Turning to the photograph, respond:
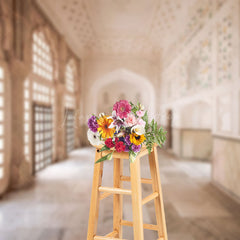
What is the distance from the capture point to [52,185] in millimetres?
3867

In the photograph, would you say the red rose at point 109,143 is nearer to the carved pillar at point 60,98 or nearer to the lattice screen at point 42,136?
the lattice screen at point 42,136

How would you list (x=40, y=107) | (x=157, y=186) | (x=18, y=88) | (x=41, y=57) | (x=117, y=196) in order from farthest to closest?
(x=41, y=57) < (x=40, y=107) < (x=18, y=88) < (x=117, y=196) < (x=157, y=186)

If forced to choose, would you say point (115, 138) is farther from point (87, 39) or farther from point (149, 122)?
point (87, 39)

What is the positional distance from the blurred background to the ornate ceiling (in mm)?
37

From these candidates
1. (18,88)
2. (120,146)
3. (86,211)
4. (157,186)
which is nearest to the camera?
(120,146)

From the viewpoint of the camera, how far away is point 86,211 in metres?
2.77

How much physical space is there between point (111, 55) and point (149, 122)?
8726 mm

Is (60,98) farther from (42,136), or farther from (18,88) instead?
(18,88)

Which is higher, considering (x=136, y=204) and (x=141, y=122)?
(x=141, y=122)

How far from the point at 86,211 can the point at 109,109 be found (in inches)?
75.8

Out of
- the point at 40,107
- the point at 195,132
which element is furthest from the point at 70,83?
the point at 195,132

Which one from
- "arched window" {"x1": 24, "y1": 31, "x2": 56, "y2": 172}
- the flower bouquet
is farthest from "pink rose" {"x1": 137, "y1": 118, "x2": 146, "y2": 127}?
"arched window" {"x1": 24, "y1": 31, "x2": 56, "y2": 172}

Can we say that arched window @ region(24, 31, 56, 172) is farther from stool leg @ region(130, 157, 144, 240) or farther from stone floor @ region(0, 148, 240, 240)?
stool leg @ region(130, 157, 144, 240)

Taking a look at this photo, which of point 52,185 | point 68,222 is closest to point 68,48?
point 52,185
